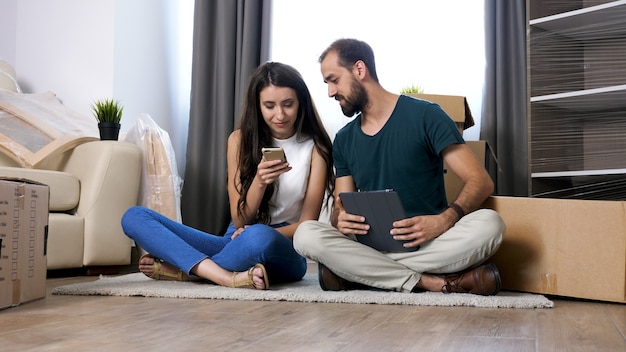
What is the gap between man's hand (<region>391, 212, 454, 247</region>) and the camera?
1.93 m

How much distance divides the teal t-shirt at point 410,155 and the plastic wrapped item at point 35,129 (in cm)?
124

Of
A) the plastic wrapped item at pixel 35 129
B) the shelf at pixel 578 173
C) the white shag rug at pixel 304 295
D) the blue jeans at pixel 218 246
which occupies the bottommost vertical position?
the white shag rug at pixel 304 295

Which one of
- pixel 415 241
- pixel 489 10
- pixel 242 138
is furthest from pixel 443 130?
pixel 489 10

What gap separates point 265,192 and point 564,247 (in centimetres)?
87

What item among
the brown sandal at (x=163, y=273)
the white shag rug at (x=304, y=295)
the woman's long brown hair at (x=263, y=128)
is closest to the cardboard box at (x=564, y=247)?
the white shag rug at (x=304, y=295)

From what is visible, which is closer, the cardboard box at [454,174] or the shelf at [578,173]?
the shelf at [578,173]

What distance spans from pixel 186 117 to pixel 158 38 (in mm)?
415

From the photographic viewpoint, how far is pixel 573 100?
102 inches

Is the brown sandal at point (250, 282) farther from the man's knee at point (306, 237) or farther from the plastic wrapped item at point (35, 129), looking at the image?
the plastic wrapped item at point (35, 129)

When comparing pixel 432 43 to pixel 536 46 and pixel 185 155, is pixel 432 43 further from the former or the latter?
pixel 185 155

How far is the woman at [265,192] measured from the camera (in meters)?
2.13

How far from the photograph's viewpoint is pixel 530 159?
260cm

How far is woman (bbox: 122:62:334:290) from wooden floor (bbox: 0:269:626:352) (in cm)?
31

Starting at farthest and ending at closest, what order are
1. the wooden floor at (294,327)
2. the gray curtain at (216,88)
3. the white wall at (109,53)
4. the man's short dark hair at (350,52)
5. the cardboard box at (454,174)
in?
the gray curtain at (216,88), the white wall at (109,53), the cardboard box at (454,174), the man's short dark hair at (350,52), the wooden floor at (294,327)
